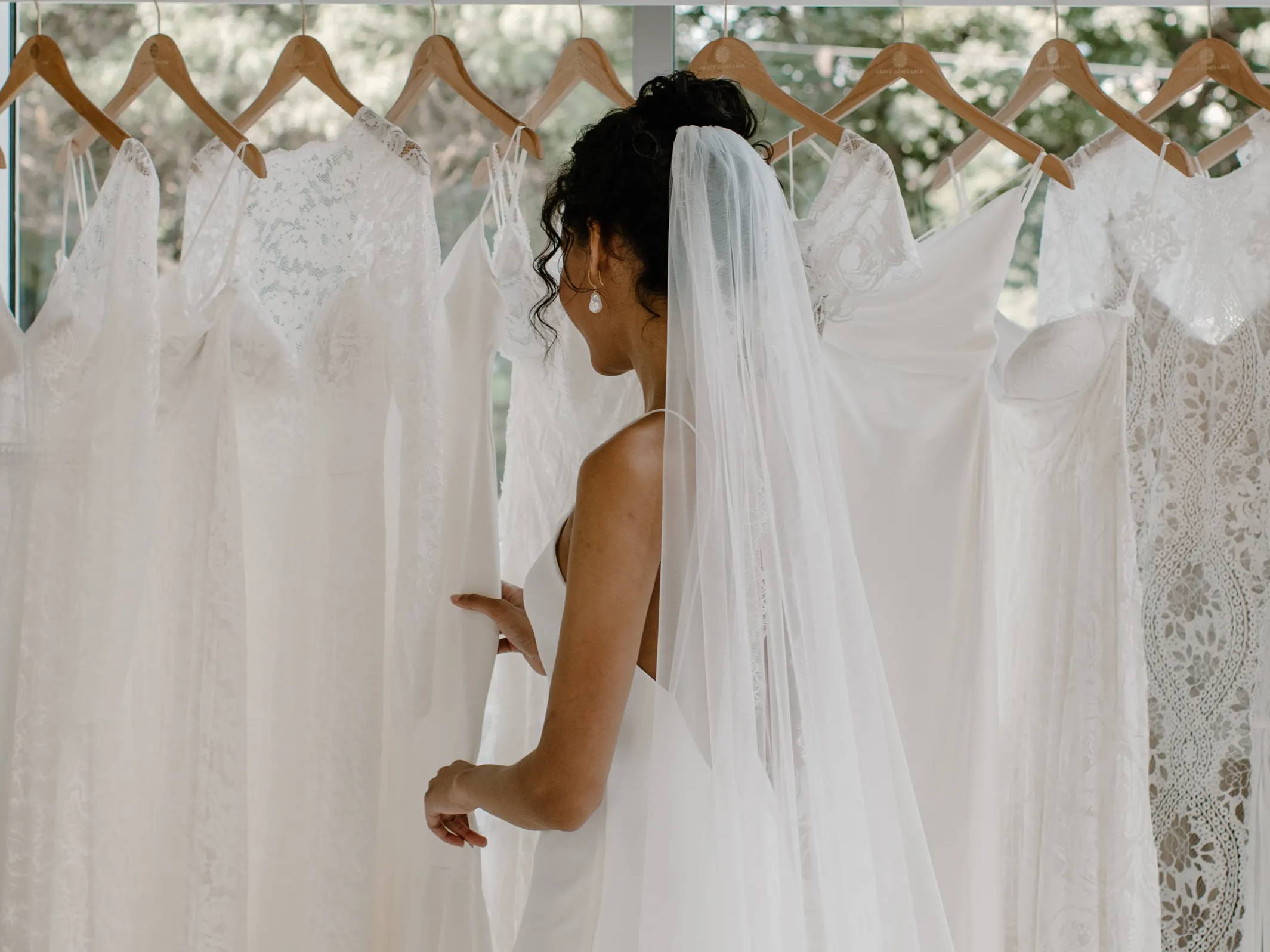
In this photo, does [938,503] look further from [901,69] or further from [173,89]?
[173,89]

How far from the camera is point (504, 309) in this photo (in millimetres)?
1367

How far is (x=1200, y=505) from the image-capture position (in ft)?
4.58

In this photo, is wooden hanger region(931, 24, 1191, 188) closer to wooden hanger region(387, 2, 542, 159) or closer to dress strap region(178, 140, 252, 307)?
wooden hanger region(387, 2, 542, 159)

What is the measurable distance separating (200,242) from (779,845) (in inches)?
38.8

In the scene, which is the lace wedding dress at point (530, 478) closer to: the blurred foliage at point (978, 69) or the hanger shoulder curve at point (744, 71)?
the hanger shoulder curve at point (744, 71)

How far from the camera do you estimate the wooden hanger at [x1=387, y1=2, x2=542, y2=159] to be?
1371 mm

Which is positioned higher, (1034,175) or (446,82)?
(446,82)

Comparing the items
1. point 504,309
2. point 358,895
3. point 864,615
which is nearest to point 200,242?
point 504,309

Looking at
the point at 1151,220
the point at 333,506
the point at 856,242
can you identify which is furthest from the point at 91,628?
the point at 1151,220

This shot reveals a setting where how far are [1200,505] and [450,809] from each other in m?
0.95

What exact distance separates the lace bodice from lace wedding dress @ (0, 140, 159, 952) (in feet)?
2.56

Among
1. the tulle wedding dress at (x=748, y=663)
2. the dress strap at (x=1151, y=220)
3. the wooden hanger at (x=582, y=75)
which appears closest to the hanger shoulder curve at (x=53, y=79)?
the wooden hanger at (x=582, y=75)

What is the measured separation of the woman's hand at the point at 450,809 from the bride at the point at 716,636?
6 cm

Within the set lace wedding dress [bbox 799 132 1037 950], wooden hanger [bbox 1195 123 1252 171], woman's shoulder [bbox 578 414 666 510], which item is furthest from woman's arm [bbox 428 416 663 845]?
wooden hanger [bbox 1195 123 1252 171]
